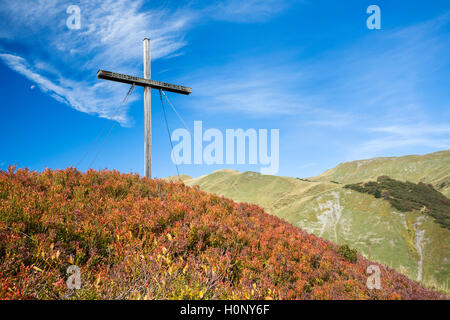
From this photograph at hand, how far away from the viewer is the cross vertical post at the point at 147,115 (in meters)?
9.71

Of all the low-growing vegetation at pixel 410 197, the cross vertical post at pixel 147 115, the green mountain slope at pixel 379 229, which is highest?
the cross vertical post at pixel 147 115

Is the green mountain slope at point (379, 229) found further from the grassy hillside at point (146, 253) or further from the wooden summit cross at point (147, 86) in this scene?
the grassy hillside at point (146, 253)

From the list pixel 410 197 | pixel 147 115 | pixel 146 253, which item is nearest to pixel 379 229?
pixel 410 197

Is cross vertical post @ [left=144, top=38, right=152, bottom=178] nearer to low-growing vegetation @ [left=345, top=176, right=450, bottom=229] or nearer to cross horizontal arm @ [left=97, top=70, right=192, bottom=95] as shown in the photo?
cross horizontal arm @ [left=97, top=70, right=192, bottom=95]

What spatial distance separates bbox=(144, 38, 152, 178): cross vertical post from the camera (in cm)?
971

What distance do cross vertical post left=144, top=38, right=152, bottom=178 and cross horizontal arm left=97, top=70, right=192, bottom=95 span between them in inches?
10.2

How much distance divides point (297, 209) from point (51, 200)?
4196 centimetres

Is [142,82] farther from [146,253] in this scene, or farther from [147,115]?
[146,253]

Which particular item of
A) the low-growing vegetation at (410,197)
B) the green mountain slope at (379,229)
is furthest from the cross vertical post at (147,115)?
the low-growing vegetation at (410,197)

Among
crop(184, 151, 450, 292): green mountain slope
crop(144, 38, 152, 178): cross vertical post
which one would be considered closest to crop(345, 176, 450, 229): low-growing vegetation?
crop(184, 151, 450, 292): green mountain slope

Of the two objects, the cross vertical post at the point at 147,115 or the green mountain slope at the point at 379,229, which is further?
the green mountain slope at the point at 379,229

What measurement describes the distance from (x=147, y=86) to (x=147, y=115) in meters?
1.34

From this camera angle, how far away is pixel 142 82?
1011 cm
